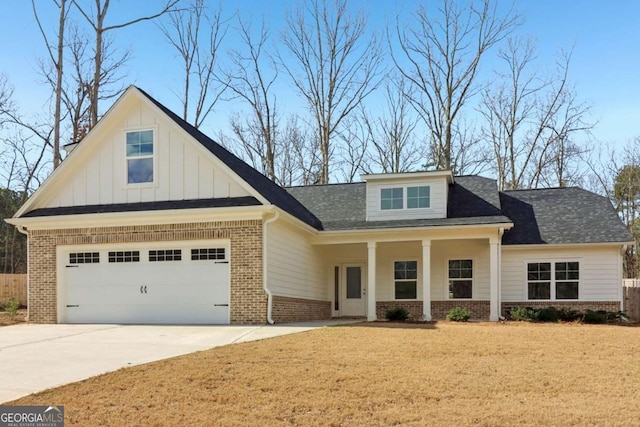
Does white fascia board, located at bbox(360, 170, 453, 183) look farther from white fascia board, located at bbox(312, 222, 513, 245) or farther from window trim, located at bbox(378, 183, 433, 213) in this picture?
white fascia board, located at bbox(312, 222, 513, 245)

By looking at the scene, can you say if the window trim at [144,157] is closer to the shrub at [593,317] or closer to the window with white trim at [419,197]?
the window with white trim at [419,197]

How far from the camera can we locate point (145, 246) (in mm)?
16547

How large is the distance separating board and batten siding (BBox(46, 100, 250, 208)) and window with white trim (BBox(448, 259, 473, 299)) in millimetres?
8261

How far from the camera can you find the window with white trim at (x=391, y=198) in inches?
805

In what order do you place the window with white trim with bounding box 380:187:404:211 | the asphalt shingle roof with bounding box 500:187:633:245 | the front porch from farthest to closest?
the window with white trim with bounding box 380:187:404:211
the asphalt shingle roof with bounding box 500:187:633:245
the front porch

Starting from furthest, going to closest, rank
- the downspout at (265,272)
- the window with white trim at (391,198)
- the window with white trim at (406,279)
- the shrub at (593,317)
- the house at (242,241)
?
the window with white trim at (406,279), the window with white trim at (391,198), the shrub at (593,317), the house at (242,241), the downspout at (265,272)

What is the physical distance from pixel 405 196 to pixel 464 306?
162 inches

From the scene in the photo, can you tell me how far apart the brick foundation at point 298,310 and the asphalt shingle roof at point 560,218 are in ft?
21.1

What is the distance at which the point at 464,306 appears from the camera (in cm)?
2019

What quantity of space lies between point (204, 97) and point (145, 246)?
66.5 ft

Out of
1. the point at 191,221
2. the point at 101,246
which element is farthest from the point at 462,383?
the point at 101,246

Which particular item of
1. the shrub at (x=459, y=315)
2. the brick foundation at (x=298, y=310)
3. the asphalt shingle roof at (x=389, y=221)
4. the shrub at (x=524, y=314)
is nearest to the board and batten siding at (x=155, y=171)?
the brick foundation at (x=298, y=310)

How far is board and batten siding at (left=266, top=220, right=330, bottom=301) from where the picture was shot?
1614 cm
